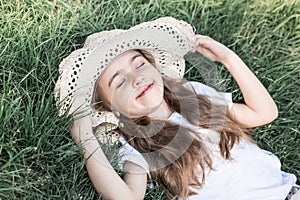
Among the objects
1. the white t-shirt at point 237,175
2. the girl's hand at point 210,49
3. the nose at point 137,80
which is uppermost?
the nose at point 137,80

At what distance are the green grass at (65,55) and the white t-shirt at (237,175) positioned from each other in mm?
131

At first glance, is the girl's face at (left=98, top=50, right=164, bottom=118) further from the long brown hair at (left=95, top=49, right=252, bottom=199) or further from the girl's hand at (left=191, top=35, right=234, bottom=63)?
the girl's hand at (left=191, top=35, right=234, bottom=63)

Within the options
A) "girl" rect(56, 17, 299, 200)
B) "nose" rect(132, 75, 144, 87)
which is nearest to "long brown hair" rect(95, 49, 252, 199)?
"girl" rect(56, 17, 299, 200)

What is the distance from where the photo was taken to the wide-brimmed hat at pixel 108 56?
1415mm

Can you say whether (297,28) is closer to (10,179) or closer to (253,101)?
(253,101)

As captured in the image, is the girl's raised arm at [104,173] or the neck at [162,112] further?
the neck at [162,112]

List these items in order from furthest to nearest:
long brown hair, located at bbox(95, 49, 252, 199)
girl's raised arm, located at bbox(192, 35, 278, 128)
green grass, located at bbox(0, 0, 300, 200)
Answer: girl's raised arm, located at bbox(192, 35, 278, 128) < long brown hair, located at bbox(95, 49, 252, 199) < green grass, located at bbox(0, 0, 300, 200)

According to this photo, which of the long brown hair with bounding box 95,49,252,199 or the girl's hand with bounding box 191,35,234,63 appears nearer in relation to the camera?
the long brown hair with bounding box 95,49,252,199

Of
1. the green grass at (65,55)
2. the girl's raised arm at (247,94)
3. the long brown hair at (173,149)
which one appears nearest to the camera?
the green grass at (65,55)

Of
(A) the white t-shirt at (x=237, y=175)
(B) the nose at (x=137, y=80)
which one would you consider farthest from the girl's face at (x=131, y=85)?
(A) the white t-shirt at (x=237, y=175)

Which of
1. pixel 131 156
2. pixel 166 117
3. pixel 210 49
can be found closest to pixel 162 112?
pixel 166 117

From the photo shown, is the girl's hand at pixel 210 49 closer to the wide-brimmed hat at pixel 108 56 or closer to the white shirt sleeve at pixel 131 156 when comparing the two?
the wide-brimmed hat at pixel 108 56

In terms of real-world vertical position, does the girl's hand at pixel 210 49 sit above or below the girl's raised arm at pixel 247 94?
above

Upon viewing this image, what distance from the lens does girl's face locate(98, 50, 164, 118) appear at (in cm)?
143
